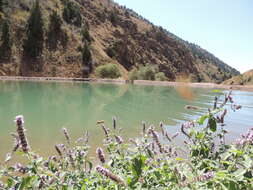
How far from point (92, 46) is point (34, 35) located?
1628cm

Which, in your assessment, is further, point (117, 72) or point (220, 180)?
point (117, 72)

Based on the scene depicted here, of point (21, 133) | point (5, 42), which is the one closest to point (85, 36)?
point (5, 42)

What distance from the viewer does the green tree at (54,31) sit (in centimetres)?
5781

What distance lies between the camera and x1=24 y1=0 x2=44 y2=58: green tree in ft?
178

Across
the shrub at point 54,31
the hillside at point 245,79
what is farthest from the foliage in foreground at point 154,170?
the hillside at point 245,79

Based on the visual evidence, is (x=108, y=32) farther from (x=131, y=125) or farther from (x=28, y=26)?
(x=131, y=125)

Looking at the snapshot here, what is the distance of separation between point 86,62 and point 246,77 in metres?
52.6

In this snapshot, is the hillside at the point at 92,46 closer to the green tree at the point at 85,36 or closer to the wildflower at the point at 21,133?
the green tree at the point at 85,36

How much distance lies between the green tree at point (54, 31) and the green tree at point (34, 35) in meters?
2.04

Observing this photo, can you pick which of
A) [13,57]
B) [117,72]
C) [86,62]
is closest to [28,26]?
[13,57]

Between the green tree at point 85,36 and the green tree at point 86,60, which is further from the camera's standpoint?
the green tree at point 85,36

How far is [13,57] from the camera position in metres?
50.8

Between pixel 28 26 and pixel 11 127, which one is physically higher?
pixel 28 26

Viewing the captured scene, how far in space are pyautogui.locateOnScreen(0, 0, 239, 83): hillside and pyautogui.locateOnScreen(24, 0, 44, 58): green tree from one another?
887 millimetres
